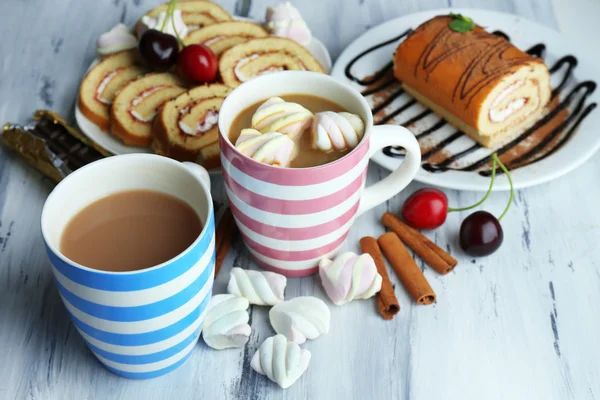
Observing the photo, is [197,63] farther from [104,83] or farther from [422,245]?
[422,245]

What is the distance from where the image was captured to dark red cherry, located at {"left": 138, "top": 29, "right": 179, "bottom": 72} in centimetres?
151

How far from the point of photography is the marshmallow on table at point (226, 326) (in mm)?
1104

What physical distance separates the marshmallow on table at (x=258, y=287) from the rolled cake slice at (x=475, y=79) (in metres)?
0.65

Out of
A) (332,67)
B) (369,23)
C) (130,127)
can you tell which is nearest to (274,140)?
(130,127)

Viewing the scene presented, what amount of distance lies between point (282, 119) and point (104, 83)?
2.20 feet

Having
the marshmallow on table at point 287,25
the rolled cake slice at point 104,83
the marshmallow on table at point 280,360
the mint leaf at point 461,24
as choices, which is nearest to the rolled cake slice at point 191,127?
the rolled cake slice at point 104,83

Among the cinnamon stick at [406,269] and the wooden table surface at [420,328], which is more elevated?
the cinnamon stick at [406,269]

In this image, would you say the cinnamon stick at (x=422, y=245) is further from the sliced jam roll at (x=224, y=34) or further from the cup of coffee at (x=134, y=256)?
the sliced jam roll at (x=224, y=34)

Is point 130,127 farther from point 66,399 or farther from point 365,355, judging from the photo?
point 365,355

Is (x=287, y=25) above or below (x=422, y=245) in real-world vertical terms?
above

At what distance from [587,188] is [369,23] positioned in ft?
2.59

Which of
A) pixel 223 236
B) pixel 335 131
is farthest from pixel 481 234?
pixel 223 236

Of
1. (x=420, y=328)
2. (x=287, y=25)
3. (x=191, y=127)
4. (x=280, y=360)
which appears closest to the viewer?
(x=280, y=360)

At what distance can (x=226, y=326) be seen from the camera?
111cm
